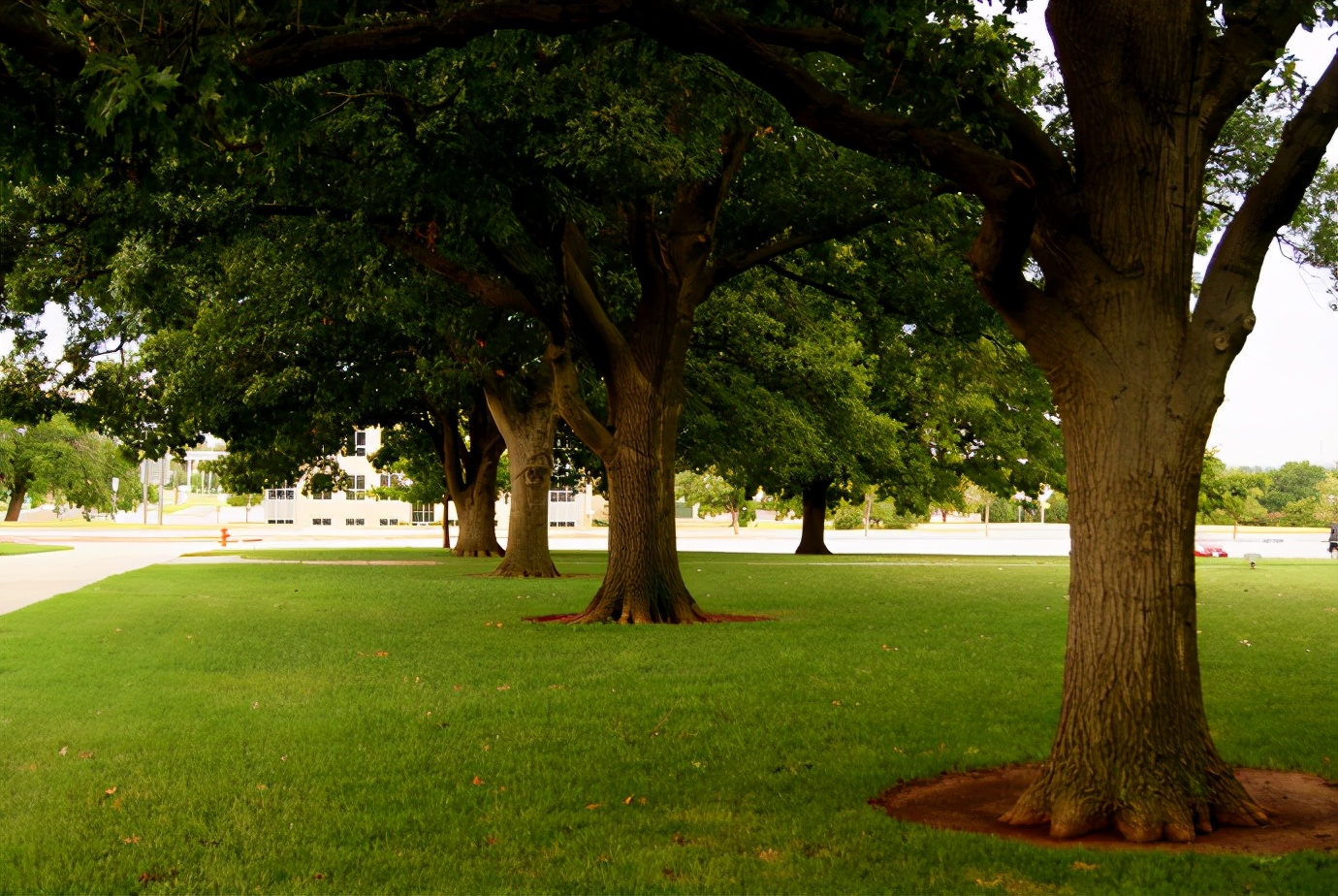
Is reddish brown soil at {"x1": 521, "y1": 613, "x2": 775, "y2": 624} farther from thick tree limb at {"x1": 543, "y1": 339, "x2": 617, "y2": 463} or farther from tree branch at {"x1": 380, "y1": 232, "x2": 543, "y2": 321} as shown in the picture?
tree branch at {"x1": 380, "y1": 232, "x2": 543, "y2": 321}

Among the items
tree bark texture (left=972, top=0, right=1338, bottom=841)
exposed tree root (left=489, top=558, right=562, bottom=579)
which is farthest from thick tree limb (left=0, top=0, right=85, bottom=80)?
exposed tree root (left=489, top=558, right=562, bottom=579)

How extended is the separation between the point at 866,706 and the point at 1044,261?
4420 millimetres

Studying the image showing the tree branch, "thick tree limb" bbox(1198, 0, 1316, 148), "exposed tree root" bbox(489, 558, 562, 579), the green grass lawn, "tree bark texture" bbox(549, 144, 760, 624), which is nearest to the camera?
"thick tree limb" bbox(1198, 0, 1316, 148)

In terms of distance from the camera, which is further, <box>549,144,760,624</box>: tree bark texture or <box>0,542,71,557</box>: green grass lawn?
<box>0,542,71,557</box>: green grass lawn

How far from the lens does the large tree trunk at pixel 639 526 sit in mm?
17328

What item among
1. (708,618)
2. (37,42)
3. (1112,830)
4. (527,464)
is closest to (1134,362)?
(1112,830)

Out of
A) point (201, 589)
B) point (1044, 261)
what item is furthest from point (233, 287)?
point (1044, 261)

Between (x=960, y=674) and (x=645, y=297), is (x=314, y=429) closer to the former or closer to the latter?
(x=645, y=297)

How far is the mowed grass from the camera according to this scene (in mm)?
5582

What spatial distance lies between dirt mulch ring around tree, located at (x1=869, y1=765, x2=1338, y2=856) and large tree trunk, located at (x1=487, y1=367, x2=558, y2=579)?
64.6 ft

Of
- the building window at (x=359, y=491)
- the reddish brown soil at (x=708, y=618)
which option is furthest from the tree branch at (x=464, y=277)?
the building window at (x=359, y=491)

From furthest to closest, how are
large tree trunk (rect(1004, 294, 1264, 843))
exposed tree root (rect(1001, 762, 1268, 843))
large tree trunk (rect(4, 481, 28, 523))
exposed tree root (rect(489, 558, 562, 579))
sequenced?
large tree trunk (rect(4, 481, 28, 523)), exposed tree root (rect(489, 558, 562, 579)), large tree trunk (rect(1004, 294, 1264, 843)), exposed tree root (rect(1001, 762, 1268, 843))

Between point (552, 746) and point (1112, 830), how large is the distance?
12.0 feet

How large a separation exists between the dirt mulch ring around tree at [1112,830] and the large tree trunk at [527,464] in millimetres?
19689
